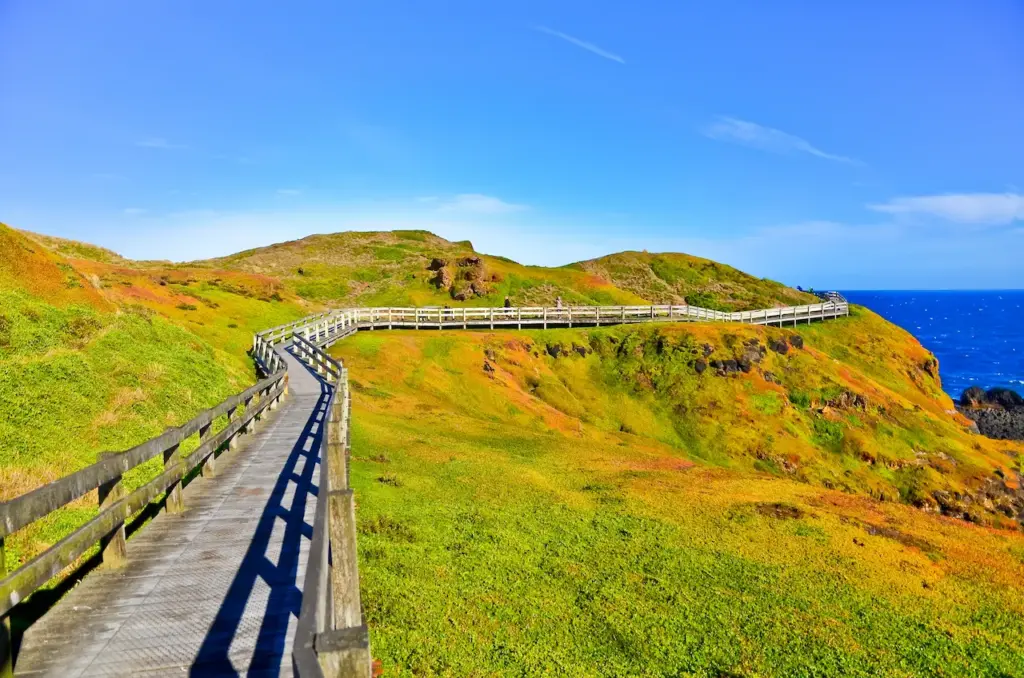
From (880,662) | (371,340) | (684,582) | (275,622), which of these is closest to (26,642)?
(275,622)

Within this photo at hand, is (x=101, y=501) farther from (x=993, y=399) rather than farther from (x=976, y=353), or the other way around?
(x=976, y=353)

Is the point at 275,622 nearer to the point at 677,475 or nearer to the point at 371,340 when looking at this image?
the point at 677,475

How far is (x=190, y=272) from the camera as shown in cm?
6153

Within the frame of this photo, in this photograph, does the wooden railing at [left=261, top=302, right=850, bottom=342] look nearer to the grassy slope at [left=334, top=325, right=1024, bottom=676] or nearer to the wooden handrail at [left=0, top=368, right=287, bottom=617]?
the grassy slope at [left=334, top=325, right=1024, bottom=676]

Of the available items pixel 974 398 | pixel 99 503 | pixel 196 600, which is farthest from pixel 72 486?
pixel 974 398

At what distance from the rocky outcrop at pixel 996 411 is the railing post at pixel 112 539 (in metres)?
76.6

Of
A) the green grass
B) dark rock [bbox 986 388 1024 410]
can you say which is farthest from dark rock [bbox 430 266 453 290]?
dark rock [bbox 986 388 1024 410]

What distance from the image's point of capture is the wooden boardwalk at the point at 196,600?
208 inches

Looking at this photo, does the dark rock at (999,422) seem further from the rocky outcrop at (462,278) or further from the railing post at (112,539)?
the railing post at (112,539)

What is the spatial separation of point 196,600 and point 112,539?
1.68 meters

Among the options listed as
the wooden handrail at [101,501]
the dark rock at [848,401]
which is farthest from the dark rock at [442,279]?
the wooden handrail at [101,501]

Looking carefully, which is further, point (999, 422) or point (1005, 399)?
point (1005, 399)

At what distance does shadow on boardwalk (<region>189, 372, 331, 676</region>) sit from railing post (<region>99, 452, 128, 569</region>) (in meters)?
1.51

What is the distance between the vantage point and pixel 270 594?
6492 mm
